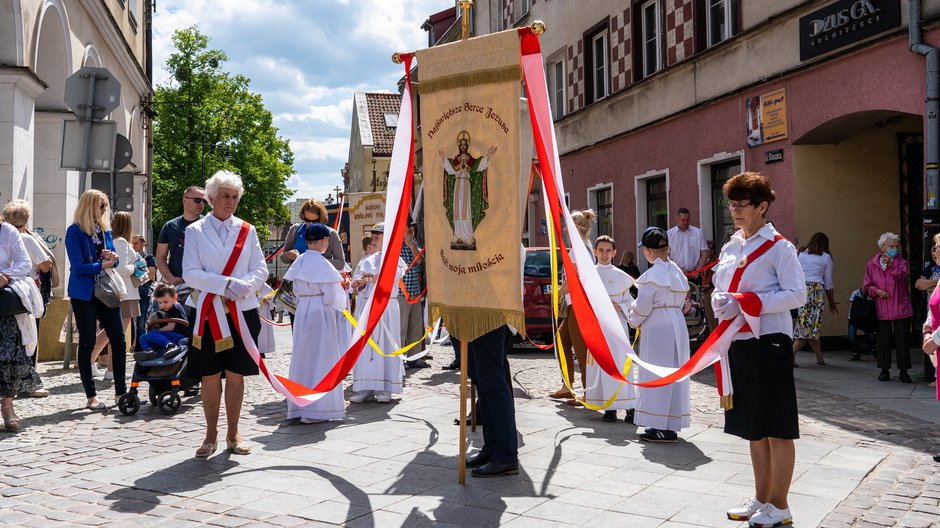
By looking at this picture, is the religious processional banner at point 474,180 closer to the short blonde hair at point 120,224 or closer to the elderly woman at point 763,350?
the elderly woman at point 763,350

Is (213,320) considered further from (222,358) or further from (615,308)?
(615,308)

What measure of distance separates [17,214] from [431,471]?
5.26 metres

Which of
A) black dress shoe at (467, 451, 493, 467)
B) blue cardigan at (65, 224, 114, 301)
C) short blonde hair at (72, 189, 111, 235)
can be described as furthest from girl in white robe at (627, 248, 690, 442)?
Answer: short blonde hair at (72, 189, 111, 235)

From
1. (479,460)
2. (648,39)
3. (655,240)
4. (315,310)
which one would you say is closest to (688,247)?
(648,39)

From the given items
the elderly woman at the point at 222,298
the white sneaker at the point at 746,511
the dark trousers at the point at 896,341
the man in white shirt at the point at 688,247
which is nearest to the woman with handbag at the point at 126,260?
the elderly woman at the point at 222,298

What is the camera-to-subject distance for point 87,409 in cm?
797

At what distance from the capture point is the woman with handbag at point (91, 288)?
7.90 m

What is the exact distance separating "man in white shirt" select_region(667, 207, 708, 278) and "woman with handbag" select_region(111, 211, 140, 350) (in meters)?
8.06

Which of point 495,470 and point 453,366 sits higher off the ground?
point 453,366

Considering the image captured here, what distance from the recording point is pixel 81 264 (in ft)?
25.9

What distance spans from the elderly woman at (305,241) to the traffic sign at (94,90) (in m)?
2.35

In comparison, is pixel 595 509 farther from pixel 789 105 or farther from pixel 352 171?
pixel 352 171

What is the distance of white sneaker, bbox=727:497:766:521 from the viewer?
4414 millimetres

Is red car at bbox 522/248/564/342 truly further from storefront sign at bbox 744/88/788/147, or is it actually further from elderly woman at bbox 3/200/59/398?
elderly woman at bbox 3/200/59/398
